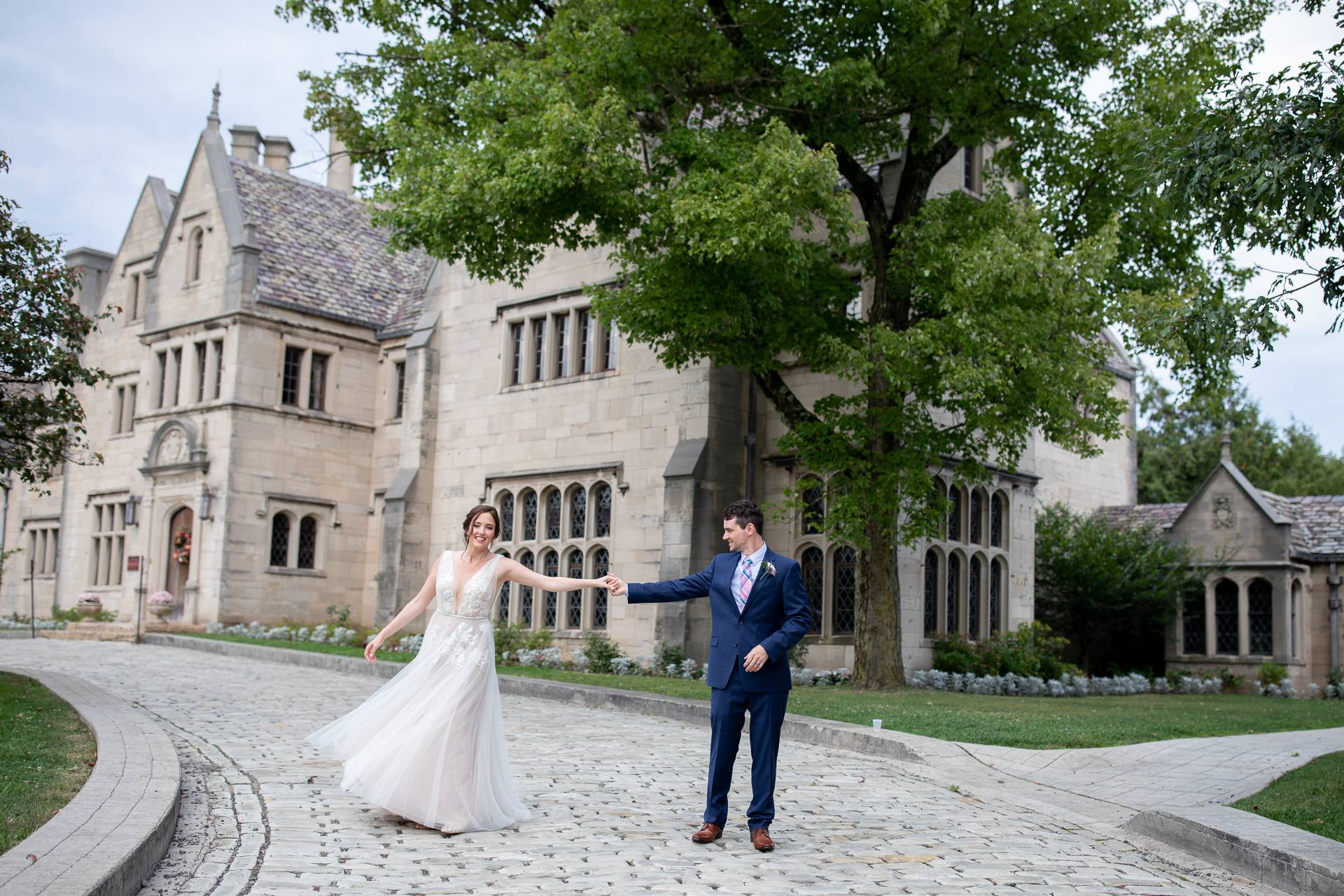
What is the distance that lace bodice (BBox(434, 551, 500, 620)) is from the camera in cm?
846

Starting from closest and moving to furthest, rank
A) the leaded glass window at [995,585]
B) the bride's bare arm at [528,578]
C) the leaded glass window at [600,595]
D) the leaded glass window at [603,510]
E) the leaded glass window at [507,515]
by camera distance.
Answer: the bride's bare arm at [528,578] → the leaded glass window at [995,585] → the leaded glass window at [600,595] → the leaded glass window at [603,510] → the leaded glass window at [507,515]

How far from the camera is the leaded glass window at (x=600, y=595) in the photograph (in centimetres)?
2512

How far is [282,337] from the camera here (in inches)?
1246

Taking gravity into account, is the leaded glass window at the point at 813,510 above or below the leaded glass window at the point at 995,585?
above

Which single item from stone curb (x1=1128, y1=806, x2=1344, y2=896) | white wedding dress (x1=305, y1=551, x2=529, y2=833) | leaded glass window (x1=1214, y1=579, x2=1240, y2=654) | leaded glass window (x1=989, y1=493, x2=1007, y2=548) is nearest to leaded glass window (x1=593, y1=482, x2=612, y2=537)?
leaded glass window (x1=989, y1=493, x2=1007, y2=548)

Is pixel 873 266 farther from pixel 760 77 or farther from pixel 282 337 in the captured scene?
pixel 282 337

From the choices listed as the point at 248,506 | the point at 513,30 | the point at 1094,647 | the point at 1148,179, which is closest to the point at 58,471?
the point at 248,506

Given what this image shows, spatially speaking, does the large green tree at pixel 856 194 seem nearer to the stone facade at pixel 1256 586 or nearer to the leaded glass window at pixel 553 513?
the leaded glass window at pixel 553 513

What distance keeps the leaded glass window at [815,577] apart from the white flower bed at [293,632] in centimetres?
977

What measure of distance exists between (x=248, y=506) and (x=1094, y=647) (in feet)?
65.0

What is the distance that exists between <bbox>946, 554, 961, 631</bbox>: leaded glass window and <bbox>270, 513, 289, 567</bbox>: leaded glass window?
1639 cm

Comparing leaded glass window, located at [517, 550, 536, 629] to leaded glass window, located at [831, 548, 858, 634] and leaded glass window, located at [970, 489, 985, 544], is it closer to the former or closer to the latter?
leaded glass window, located at [831, 548, 858, 634]

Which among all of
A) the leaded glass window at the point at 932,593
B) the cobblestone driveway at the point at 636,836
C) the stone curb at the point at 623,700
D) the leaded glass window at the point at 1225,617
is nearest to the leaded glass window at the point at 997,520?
Result: the leaded glass window at the point at 932,593

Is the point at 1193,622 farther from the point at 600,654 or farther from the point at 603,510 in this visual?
the point at 600,654
